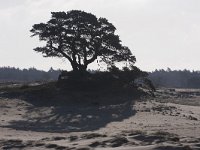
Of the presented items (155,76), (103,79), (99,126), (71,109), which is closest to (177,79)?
(155,76)

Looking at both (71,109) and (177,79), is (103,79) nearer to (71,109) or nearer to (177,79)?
(71,109)

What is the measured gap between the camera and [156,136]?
718 inches

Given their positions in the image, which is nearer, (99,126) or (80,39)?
(99,126)

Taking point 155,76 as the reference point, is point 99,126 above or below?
below

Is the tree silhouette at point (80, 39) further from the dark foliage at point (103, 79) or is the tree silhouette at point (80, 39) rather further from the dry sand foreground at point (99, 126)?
the dry sand foreground at point (99, 126)

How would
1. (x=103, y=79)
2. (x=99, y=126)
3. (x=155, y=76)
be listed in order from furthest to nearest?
(x=155, y=76)
(x=103, y=79)
(x=99, y=126)

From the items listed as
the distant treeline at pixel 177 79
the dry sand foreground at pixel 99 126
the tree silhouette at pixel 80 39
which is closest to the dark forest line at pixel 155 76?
the distant treeline at pixel 177 79

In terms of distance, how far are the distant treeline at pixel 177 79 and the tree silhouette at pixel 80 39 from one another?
42078 mm

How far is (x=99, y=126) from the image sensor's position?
1072 inches

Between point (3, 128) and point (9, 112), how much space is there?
5440 mm

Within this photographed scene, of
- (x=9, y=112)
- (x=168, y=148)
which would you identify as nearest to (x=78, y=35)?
(x=9, y=112)

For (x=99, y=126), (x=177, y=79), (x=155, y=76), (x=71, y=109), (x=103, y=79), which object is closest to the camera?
(x=99, y=126)

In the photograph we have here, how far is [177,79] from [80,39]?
123986 mm

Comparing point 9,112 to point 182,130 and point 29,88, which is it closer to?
point 29,88
